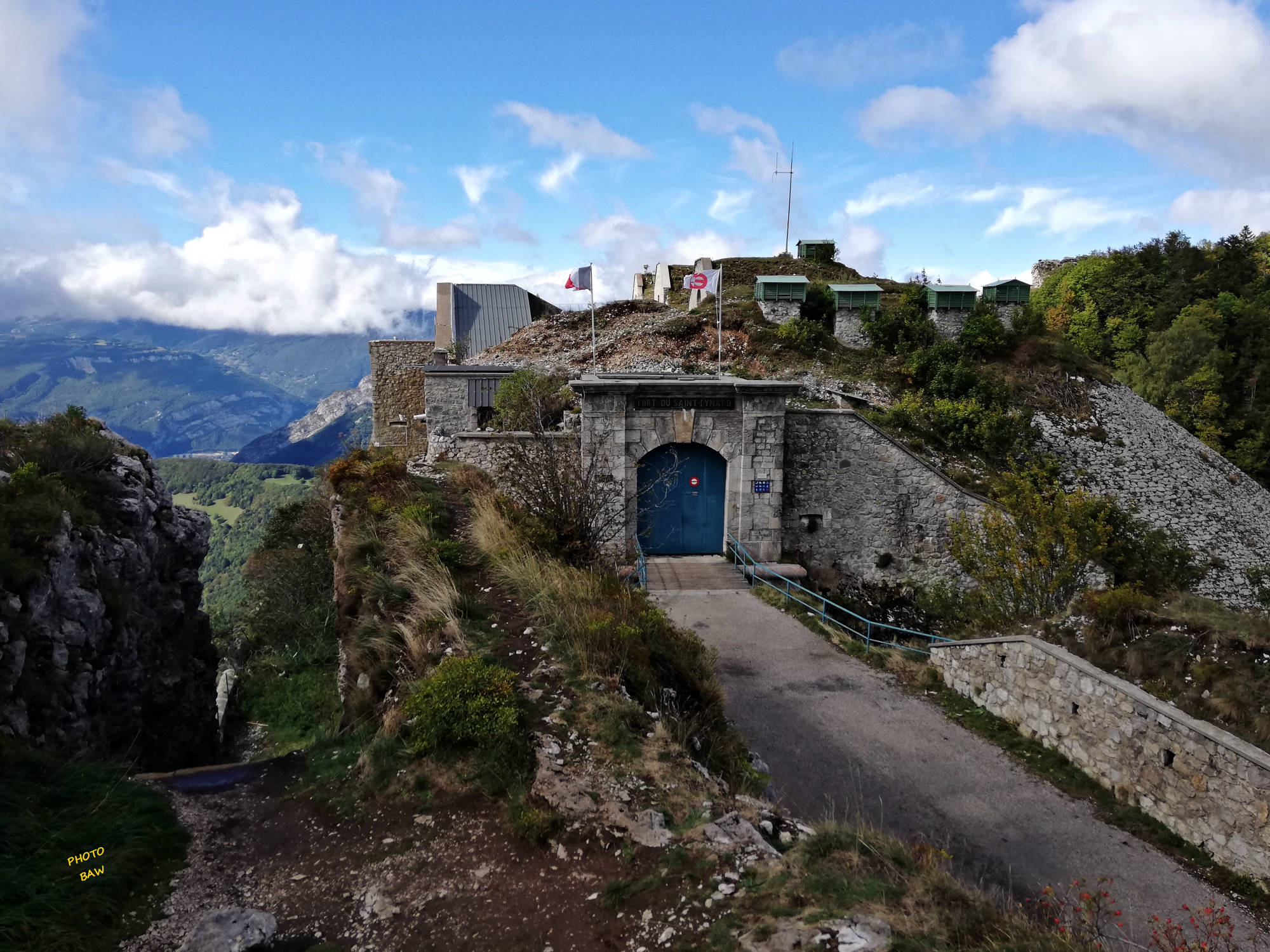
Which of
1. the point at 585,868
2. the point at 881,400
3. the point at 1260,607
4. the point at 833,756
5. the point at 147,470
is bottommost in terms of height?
the point at 1260,607

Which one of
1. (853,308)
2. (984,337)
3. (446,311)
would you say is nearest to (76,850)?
(853,308)

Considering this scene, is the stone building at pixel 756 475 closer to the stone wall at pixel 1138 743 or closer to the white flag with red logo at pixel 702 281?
the white flag with red logo at pixel 702 281

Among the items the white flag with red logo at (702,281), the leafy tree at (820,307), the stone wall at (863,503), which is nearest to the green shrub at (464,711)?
the stone wall at (863,503)

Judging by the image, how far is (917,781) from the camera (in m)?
7.94

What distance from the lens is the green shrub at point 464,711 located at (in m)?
6.28

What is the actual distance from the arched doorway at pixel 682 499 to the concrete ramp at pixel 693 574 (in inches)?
13.9

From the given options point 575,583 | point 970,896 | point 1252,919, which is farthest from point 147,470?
A: point 1252,919

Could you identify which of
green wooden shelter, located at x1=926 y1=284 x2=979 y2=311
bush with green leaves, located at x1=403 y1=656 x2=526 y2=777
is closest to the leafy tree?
green wooden shelter, located at x1=926 y1=284 x2=979 y2=311

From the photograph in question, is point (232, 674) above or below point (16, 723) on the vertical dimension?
below

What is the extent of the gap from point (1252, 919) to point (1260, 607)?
1818 cm

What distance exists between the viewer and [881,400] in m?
21.9

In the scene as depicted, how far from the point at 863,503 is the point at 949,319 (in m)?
12.2

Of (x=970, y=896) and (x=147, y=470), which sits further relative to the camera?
(x=147, y=470)

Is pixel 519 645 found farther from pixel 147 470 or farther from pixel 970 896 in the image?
pixel 147 470
